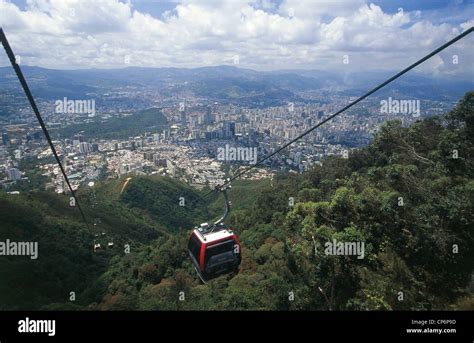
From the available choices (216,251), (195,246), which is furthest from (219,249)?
(195,246)

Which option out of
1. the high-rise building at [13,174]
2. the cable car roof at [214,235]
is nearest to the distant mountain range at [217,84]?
the high-rise building at [13,174]

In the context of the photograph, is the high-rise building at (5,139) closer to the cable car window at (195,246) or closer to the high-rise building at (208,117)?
the high-rise building at (208,117)

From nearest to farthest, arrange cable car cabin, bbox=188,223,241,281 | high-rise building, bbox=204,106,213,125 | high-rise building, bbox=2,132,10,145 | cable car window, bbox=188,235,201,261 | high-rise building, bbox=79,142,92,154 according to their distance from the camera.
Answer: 1. cable car cabin, bbox=188,223,241,281
2. cable car window, bbox=188,235,201,261
3. high-rise building, bbox=2,132,10,145
4. high-rise building, bbox=79,142,92,154
5. high-rise building, bbox=204,106,213,125

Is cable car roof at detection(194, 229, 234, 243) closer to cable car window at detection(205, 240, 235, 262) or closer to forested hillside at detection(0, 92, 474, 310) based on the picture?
cable car window at detection(205, 240, 235, 262)

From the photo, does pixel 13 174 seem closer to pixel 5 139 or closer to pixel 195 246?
pixel 5 139

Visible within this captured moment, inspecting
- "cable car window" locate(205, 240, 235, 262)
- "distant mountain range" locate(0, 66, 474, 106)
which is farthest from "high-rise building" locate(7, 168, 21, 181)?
"cable car window" locate(205, 240, 235, 262)

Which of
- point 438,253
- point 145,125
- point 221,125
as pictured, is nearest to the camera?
point 438,253
